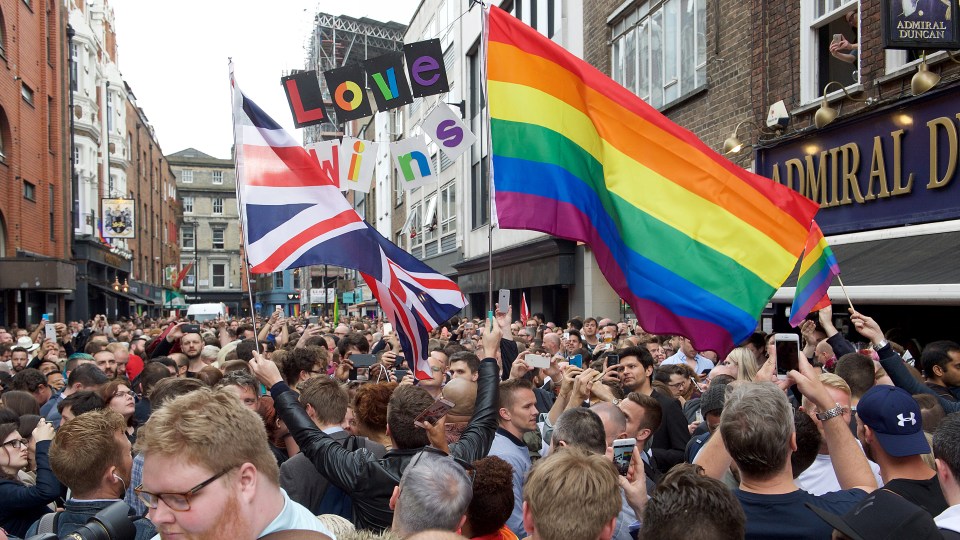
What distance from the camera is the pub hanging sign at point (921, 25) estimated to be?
841 cm

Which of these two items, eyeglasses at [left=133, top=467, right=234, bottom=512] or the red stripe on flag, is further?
the red stripe on flag

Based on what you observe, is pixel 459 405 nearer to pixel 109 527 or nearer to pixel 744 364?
pixel 744 364

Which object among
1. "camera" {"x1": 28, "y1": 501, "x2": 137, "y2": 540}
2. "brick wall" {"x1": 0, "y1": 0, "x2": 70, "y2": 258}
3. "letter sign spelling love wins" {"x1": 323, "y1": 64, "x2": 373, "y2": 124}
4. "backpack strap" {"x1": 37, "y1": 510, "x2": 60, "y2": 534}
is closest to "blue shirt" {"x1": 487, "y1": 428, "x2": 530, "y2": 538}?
"camera" {"x1": 28, "y1": 501, "x2": 137, "y2": 540}

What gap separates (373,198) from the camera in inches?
2322

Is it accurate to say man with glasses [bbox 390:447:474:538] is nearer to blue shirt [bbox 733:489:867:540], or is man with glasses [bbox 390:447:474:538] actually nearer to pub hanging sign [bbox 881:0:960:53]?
blue shirt [bbox 733:489:867:540]

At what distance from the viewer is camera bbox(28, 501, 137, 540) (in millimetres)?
2627

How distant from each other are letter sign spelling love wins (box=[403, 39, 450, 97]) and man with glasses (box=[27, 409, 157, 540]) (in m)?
10.6

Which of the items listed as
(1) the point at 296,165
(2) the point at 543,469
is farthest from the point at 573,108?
(2) the point at 543,469

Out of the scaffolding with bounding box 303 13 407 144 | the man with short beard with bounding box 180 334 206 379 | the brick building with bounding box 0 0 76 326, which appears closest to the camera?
the man with short beard with bounding box 180 334 206 379

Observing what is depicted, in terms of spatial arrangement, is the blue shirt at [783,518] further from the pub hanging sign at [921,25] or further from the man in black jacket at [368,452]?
the pub hanging sign at [921,25]

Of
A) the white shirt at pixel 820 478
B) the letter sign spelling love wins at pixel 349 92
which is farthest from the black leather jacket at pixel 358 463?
the letter sign spelling love wins at pixel 349 92

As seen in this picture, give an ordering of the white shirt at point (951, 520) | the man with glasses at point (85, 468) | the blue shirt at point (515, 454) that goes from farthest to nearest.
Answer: the blue shirt at point (515, 454) < the man with glasses at point (85, 468) < the white shirt at point (951, 520)

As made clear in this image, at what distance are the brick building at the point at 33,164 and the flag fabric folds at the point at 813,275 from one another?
2306 cm

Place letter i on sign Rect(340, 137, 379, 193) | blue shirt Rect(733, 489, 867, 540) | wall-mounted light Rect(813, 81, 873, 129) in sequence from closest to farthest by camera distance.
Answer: blue shirt Rect(733, 489, 867, 540)
wall-mounted light Rect(813, 81, 873, 129)
letter i on sign Rect(340, 137, 379, 193)
